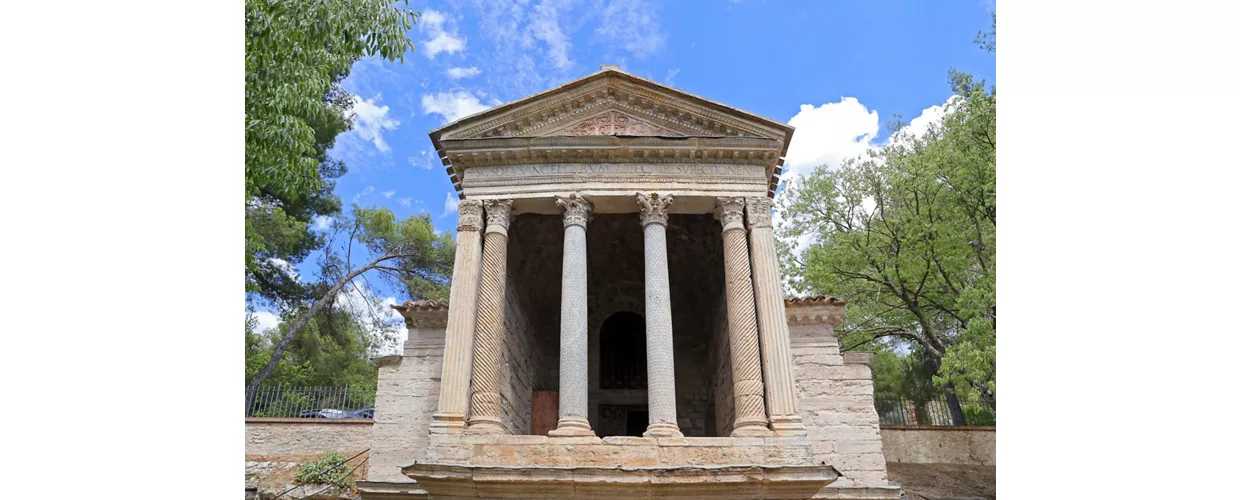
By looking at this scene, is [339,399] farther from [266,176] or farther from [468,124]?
[266,176]

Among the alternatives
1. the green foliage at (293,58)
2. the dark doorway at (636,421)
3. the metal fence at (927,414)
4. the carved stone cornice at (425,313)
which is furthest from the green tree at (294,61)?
the metal fence at (927,414)

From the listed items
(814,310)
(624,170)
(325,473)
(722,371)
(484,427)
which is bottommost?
(325,473)

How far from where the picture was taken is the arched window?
1410 cm

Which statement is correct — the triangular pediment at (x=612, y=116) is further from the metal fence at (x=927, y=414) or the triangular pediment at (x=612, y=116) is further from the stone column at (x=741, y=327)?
the metal fence at (x=927, y=414)

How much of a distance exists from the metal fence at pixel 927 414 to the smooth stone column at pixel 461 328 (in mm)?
10935

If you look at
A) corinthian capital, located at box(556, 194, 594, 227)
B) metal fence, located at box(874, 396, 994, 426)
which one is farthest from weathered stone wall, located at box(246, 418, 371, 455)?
metal fence, located at box(874, 396, 994, 426)

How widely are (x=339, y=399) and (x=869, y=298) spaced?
14.6 m

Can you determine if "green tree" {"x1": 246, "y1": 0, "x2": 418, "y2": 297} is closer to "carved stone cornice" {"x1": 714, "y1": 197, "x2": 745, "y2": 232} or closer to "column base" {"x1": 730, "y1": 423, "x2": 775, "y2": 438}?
"carved stone cornice" {"x1": 714, "y1": 197, "x2": 745, "y2": 232}

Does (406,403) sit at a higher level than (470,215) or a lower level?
lower

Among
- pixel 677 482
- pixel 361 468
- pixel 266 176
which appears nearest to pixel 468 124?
pixel 266 176

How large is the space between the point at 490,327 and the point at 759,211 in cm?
461

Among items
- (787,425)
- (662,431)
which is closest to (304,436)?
(662,431)

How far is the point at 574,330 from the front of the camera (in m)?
9.56

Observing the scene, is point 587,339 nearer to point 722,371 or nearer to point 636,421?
point 722,371
